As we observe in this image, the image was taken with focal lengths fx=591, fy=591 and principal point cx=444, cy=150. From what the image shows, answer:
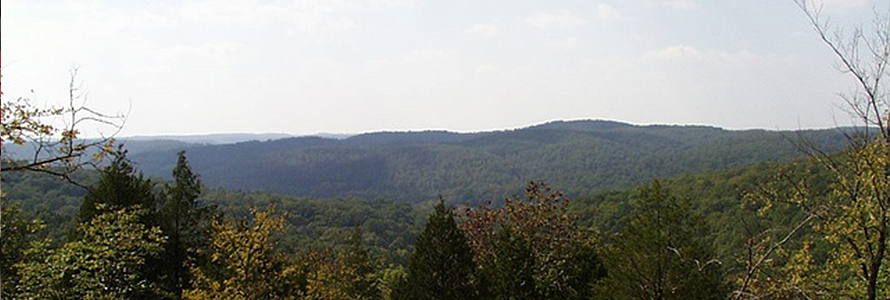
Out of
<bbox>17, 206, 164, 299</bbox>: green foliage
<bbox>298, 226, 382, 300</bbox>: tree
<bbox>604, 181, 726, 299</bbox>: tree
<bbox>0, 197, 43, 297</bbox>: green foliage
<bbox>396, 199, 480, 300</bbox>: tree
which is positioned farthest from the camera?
<bbox>298, 226, 382, 300</bbox>: tree

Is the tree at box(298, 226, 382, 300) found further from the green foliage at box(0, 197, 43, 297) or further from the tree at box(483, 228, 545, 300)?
the green foliage at box(0, 197, 43, 297)

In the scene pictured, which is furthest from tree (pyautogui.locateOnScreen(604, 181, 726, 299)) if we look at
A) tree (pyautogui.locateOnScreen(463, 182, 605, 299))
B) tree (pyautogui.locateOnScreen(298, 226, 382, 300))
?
tree (pyautogui.locateOnScreen(298, 226, 382, 300))

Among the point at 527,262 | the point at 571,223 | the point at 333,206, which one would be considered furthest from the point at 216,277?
the point at 333,206

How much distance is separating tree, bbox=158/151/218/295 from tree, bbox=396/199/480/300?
954cm

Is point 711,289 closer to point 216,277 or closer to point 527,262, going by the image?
point 527,262

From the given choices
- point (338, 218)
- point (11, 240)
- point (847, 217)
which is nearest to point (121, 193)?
point (11, 240)

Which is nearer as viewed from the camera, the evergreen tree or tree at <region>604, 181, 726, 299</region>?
tree at <region>604, 181, 726, 299</region>

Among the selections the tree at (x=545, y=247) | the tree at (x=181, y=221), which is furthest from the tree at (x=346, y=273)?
the tree at (x=545, y=247)

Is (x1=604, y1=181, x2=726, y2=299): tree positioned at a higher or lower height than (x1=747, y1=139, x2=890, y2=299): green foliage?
lower

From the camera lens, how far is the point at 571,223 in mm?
22266

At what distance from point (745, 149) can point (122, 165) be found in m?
199

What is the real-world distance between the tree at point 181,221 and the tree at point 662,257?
686 inches

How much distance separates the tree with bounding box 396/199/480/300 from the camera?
23219mm

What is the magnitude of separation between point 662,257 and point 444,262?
8.78 metres
